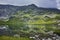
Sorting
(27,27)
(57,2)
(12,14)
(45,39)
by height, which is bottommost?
(45,39)

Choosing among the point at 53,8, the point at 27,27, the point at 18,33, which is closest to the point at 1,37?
the point at 18,33

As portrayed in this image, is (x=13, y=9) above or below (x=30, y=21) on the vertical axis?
above

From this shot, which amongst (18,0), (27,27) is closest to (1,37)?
(27,27)

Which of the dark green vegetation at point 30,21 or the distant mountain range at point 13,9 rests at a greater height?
the distant mountain range at point 13,9

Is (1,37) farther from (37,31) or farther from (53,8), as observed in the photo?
(53,8)

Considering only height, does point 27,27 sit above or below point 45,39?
above

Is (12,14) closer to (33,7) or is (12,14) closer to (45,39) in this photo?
(33,7)

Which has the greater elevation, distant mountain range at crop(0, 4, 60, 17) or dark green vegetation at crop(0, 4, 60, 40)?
distant mountain range at crop(0, 4, 60, 17)
